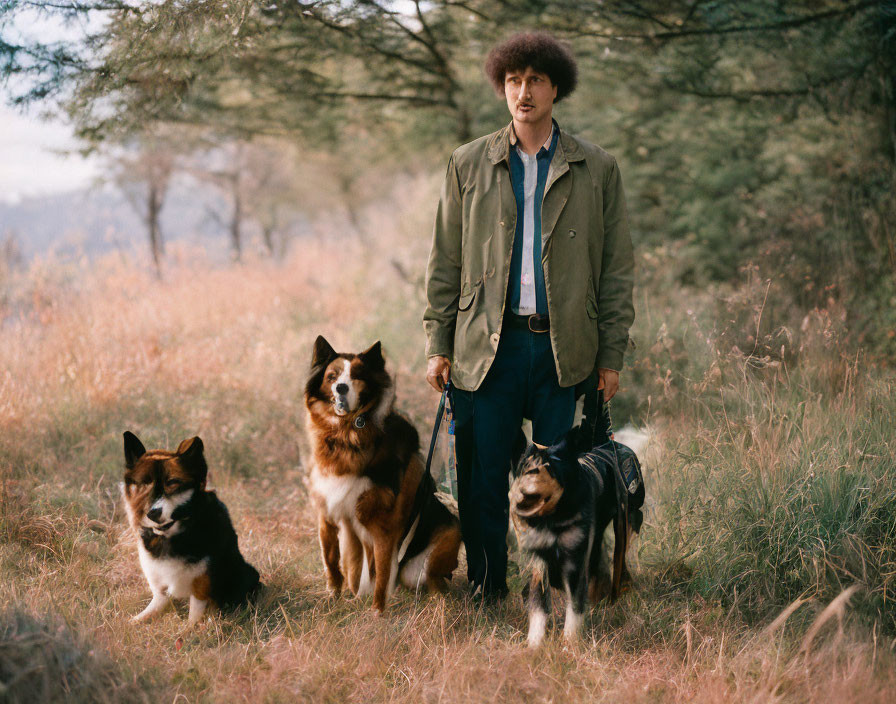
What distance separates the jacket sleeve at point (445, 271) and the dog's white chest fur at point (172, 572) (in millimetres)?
1473

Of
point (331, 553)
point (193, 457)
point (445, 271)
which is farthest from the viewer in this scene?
point (331, 553)

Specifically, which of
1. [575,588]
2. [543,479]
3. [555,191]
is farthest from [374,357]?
[575,588]

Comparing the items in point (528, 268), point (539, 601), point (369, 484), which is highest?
point (528, 268)

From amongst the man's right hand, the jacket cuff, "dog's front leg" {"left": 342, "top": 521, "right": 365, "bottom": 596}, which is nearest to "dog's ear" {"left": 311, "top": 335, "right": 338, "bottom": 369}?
the man's right hand

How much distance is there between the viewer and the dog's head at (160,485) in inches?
117

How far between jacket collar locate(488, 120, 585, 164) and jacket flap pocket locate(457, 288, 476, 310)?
1.97 ft

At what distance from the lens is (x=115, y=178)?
52.3ft

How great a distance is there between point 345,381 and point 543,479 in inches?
41.3

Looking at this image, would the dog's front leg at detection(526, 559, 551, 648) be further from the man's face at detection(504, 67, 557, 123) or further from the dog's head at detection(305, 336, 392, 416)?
the man's face at detection(504, 67, 557, 123)

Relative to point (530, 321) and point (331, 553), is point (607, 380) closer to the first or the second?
point (530, 321)

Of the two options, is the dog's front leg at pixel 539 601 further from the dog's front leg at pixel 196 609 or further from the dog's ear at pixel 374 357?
the dog's front leg at pixel 196 609

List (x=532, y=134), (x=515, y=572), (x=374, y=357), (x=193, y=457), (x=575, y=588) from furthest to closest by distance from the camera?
(x=515, y=572) → (x=374, y=357) → (x=193, y=457) → (x=532, y=134) → (x=575, y=588)

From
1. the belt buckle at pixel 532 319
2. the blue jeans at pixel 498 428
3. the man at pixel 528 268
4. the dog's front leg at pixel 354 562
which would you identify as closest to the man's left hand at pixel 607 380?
the man at pixel 528 268

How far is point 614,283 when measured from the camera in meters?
3.03
